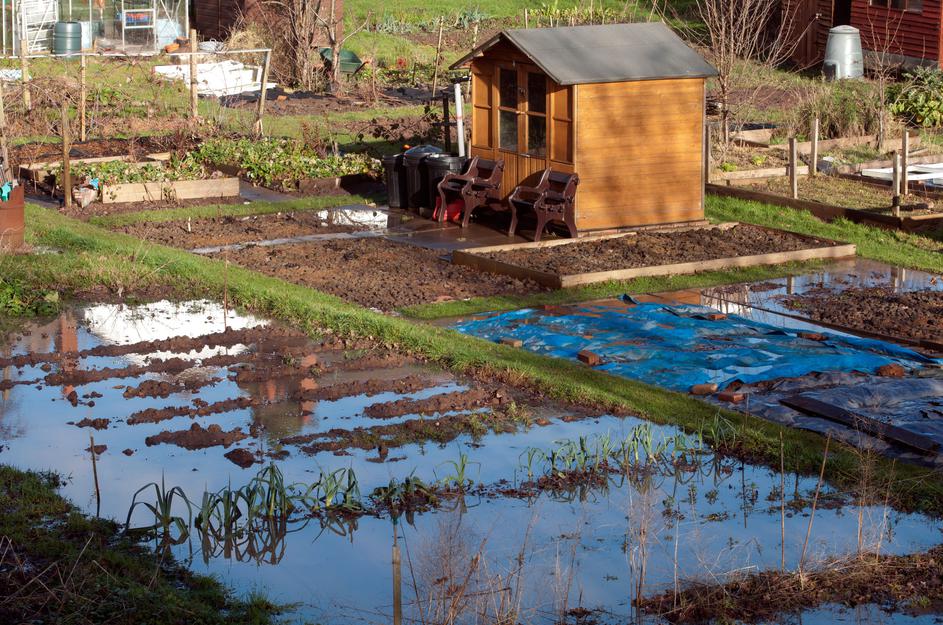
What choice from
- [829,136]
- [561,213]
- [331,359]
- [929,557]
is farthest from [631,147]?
[929,557]

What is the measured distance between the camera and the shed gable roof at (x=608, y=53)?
18016 millimetres

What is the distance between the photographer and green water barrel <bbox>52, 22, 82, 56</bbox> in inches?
1462

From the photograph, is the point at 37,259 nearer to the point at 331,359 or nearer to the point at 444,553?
the point at 331,359

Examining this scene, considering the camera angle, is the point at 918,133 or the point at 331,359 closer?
the point at 331,359

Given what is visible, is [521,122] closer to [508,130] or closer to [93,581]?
[508,130]

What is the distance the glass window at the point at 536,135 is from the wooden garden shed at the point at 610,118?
1cm

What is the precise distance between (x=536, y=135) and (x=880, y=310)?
20.6ft

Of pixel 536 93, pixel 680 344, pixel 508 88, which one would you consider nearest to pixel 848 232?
pixel 536 93

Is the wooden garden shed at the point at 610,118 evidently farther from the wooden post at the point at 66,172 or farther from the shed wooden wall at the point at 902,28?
the shed wooden wall at the point at 902,28

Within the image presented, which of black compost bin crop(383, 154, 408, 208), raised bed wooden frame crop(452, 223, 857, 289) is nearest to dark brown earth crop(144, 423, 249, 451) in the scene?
raised bed wooden frame crop(452, 223, 857, 289)

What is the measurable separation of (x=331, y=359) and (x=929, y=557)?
20.0 ft

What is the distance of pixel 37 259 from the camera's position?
15.7 meters

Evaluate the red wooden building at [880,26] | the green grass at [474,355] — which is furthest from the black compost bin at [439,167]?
the red wooden building at [880,26]

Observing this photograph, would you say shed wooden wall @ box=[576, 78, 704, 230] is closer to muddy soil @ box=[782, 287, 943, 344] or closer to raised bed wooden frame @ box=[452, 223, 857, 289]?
raised bed wooden frame @ box=[452, 223, 857, 289]
